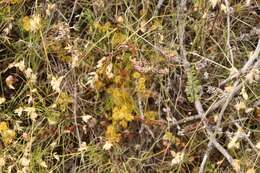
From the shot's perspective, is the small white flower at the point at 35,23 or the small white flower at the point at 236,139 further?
the small white flower at the point at 35,23

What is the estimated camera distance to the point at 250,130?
1880 mm

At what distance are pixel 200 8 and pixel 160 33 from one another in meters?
0.18

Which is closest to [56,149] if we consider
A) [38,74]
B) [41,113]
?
[41,113]

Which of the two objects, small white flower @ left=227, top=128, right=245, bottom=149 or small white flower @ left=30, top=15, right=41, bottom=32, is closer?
small white flower @ left=227, top=128, right=245, bottom=149

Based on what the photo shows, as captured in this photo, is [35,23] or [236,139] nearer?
[236,139]

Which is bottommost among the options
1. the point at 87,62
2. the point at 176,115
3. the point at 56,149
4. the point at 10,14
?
the point at 56,149

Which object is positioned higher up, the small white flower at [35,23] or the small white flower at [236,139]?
the small white flower at [35,23]

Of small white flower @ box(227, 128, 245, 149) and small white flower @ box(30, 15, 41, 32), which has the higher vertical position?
small white flower @ box(30, 15, 41, 32)

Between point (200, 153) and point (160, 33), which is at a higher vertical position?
point (160, 33)

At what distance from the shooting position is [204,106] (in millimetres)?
1960

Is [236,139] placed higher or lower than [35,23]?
lower

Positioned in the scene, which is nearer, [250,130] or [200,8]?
[250,130]

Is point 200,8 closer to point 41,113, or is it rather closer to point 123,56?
point 123,56

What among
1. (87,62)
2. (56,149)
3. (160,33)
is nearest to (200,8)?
(160,33)
